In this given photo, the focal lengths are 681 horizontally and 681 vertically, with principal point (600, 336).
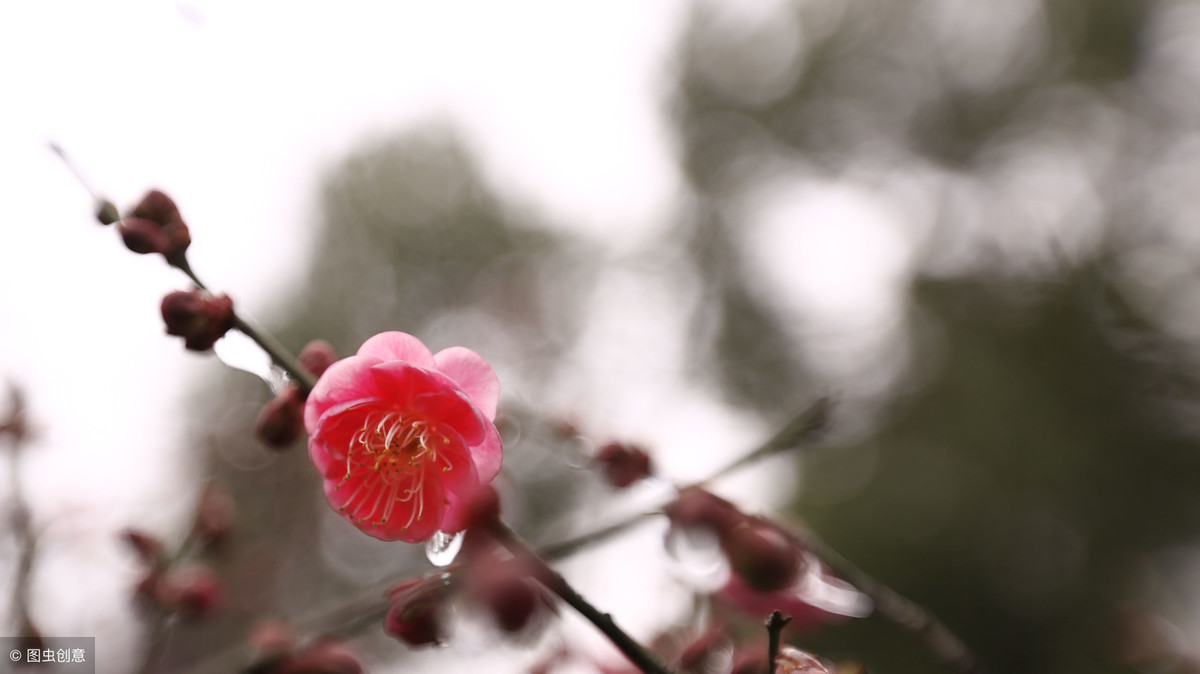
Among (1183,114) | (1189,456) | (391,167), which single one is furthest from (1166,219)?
(391,167)

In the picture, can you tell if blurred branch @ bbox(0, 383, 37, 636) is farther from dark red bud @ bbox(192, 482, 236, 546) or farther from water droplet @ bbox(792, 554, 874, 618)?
water droplet @ bbox(792, 554, 874, 618)

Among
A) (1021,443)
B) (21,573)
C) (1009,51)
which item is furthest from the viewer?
(1009,51)

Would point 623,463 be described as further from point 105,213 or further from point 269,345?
point 105,213

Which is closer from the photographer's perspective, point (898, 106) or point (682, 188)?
point (898, 106)

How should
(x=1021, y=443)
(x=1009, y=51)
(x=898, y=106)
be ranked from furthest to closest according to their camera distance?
(x=898, y=106), (x=1009, y=51), (x=1021, y=443)

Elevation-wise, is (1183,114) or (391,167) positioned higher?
(1183,114)

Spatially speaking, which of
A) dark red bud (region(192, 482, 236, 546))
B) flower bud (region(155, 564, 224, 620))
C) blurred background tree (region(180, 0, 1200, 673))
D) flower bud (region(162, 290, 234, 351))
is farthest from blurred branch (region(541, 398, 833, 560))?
blurred background tree (region(180, 0, 1200, 673))

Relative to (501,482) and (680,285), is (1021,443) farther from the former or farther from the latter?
(501,482)
